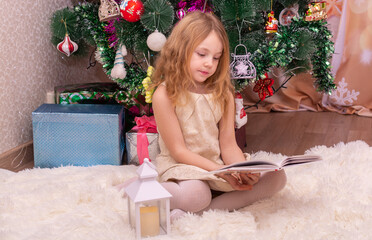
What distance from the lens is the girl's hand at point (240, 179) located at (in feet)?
3.56

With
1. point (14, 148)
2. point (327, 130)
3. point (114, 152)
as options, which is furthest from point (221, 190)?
point (327, 130)

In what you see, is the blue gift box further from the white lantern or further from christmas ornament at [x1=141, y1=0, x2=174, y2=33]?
the white lantern

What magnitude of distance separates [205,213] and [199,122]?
28cm

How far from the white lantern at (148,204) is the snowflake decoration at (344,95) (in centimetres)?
170

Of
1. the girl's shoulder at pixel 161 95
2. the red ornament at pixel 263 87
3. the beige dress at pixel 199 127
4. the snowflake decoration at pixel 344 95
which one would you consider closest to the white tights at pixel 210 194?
the beige dress at pixel 199 127

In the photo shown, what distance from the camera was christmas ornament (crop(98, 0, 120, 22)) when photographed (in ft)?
4.99

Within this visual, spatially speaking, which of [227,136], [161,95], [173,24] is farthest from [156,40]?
[227,136]

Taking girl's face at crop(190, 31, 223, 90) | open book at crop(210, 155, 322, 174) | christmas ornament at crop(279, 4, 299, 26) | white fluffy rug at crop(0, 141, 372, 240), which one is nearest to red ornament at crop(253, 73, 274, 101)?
christmas ornament at crop(279, 4, 299, 26)

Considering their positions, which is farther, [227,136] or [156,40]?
[156,40]

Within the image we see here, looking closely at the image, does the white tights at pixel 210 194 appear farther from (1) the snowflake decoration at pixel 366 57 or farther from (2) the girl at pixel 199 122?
(1) the snowflake decoration at pixel 366 57

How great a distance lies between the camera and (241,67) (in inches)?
58.7

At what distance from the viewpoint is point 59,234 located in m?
0.99

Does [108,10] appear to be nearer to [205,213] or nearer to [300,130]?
[205,213]

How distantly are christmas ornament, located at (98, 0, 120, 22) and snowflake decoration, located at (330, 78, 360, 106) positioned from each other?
4.65 feet
